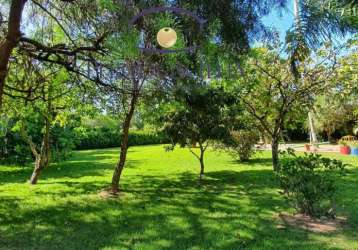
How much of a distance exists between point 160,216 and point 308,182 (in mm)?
2887

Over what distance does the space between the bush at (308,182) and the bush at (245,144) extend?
9.18 meters

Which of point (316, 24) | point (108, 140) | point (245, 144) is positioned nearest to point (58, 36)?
point (316, 24)

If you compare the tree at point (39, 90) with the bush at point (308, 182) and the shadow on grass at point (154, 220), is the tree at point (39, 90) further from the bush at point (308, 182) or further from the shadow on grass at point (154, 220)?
the bush at point (308, 182)

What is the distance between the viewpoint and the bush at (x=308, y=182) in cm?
672

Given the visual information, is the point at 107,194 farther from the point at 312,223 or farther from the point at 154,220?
the point at 312,223

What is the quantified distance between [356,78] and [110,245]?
31.6 feet

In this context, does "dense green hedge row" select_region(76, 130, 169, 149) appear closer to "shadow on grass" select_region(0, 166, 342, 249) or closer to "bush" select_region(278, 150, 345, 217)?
"shadow on grass" select_region(0, 166, 342, 249)

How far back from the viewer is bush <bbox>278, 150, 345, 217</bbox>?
6.72 metres

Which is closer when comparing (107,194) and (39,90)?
(39,90)

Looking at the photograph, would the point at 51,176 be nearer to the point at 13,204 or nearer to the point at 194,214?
the point at 13,204

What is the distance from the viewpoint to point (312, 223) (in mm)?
6691

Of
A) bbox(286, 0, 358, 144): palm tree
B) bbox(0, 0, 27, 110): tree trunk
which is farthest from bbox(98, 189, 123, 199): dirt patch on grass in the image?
bbox(286, 0, 358, 144): palm tree

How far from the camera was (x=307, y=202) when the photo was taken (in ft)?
22.8

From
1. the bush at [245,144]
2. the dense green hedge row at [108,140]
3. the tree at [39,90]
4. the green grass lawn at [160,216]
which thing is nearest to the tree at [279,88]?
the green grass lawn at [160,216]
